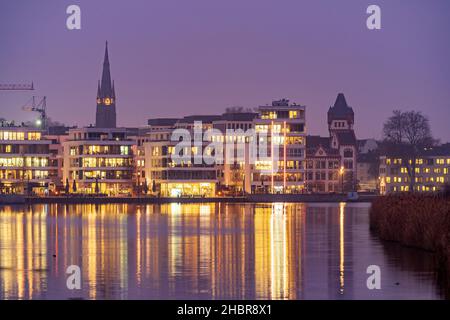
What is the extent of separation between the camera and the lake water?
45531 millimetres

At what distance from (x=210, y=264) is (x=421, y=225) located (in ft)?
52.3

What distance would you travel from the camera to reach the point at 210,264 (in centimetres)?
5691

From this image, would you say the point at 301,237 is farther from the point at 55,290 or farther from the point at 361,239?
the point at 55,290

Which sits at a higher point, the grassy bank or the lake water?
the grassy bank

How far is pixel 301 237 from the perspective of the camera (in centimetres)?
8019

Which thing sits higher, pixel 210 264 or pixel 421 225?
pixel 421 225

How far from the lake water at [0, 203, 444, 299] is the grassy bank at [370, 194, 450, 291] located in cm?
103

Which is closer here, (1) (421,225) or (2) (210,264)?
(2) (210,264)

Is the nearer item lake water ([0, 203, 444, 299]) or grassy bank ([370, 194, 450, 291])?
lake water ([0, 203, 444, 299])

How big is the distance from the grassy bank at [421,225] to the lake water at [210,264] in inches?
40.5

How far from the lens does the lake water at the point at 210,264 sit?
4553cm

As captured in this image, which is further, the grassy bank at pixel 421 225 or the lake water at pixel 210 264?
the grassy bank at pixel 421 225

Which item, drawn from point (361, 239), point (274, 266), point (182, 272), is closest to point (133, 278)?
point (182, 272)
